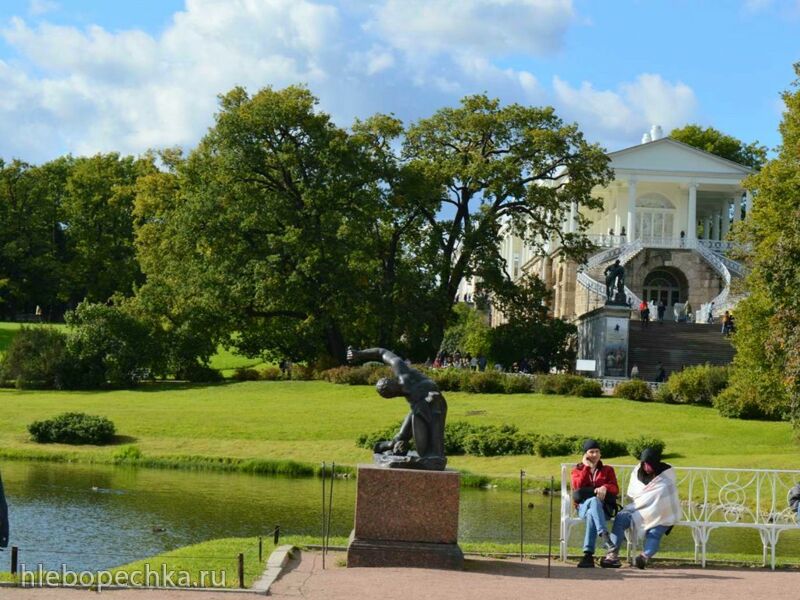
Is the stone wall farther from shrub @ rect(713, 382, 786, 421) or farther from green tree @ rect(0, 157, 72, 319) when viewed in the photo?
green tree @ rect(0, 157, 72, 319)

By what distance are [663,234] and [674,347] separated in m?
24.8

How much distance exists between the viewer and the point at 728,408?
3822 centimetres

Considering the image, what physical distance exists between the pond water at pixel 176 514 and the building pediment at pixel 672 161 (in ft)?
158

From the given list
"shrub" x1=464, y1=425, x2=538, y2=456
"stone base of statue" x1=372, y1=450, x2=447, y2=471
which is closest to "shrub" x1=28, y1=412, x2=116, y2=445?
"shrub" x1=464, y1=425, x2=538, y2=456

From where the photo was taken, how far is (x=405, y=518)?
13.6 metres

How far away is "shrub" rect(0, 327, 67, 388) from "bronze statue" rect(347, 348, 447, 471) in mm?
37047

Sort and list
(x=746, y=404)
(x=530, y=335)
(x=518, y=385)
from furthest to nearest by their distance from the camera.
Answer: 1. (x=530, y=335)
2. (x=518, y=385)
3. (x=746, y=404)

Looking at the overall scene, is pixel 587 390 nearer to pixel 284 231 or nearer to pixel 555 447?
pixel 555 447

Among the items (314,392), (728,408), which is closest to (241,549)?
(728,408)

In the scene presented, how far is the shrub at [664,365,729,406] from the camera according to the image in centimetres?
4109

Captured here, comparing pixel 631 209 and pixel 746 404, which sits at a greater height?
pixel 631 209

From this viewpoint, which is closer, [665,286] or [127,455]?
[127,455]

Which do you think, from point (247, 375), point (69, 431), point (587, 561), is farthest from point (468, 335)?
point (587, 561)

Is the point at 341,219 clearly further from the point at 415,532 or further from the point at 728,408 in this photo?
the point at 415,532
